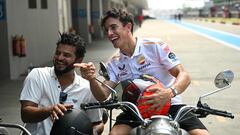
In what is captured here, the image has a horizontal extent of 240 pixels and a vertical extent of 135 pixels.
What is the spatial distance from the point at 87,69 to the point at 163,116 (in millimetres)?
672

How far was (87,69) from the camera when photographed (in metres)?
3.12

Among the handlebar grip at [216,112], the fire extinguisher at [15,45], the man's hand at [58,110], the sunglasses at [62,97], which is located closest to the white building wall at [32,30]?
the fire extinguisher at [15,45]

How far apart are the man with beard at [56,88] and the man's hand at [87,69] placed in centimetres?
32

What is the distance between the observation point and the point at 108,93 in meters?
3.66

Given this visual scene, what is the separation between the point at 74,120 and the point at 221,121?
173 inches

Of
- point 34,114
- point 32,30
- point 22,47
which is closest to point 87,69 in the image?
point 34,114

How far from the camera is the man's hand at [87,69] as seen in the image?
309cm

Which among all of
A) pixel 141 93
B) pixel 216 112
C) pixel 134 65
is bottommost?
pixel 216 112

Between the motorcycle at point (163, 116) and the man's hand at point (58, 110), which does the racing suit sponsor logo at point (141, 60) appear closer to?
the motorcycle at point (163, 116)

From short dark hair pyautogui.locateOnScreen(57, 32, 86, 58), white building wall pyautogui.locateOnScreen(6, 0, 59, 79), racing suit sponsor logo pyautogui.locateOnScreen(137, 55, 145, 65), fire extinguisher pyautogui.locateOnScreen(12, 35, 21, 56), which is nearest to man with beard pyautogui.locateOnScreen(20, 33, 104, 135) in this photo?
short dark hair pyautogui.locateOnScreen(57, 32, 86, 58)

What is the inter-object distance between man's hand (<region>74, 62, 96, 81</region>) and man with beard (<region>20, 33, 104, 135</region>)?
0.32m

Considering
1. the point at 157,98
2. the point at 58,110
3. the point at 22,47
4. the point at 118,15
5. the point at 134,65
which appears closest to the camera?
the point at 157,98

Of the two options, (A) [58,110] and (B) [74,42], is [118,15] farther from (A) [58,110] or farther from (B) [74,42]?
(A) [58,110]

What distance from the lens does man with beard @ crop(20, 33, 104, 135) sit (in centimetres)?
345
